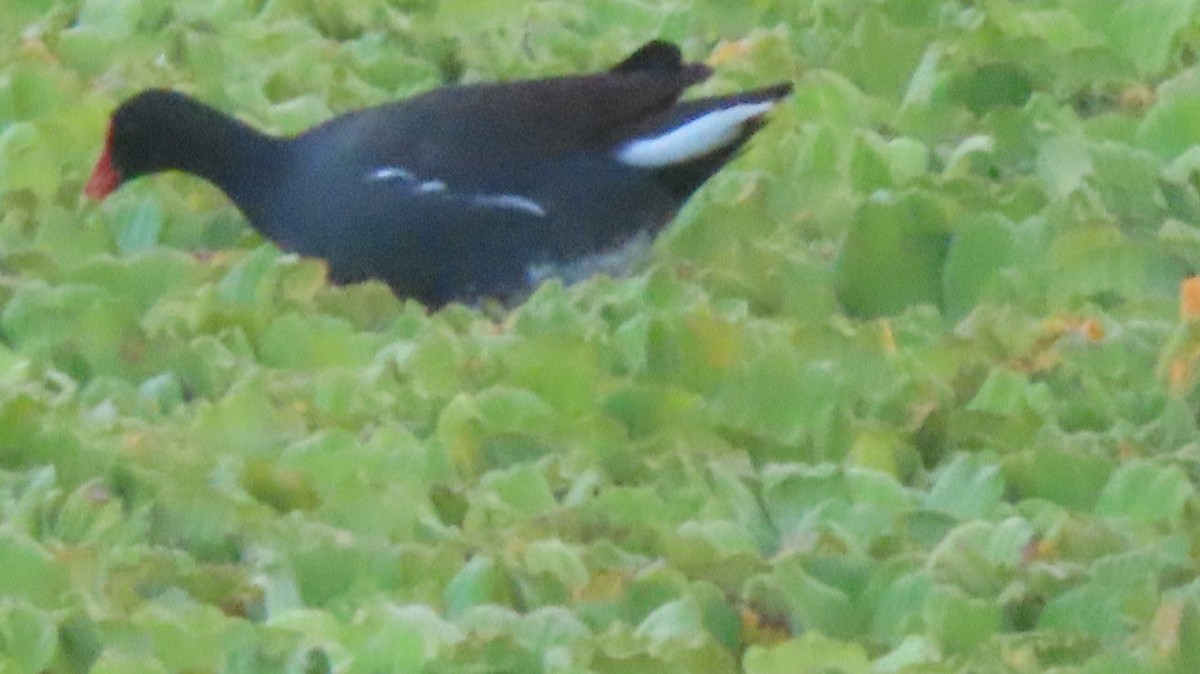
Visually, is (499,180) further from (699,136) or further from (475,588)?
(475,588)

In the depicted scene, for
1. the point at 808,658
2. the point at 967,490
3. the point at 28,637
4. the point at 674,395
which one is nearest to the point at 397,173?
the point at 674,395

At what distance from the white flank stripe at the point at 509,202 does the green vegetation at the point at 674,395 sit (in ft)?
0.66

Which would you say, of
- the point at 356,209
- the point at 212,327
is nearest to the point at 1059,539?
the point at 212,327

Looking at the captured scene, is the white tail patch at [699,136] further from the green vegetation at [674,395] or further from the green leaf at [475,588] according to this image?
the green leaf at [475,588]

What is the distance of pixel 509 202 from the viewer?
4.23 meters

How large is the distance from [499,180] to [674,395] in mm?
942

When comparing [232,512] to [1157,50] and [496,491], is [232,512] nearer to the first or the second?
[496,491]

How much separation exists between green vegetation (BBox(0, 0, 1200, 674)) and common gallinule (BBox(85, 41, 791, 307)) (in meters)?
0.10

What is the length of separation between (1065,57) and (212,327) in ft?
5.23

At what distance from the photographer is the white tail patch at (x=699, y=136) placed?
4.20 m

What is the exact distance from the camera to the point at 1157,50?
478 centimetres

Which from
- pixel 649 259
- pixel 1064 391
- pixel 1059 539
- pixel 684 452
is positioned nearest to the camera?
pixel 1059 539

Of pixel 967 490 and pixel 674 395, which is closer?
pixel 967 490

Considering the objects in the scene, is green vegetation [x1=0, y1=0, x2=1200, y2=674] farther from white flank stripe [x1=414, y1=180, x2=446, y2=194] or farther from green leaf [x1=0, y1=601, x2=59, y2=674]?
white flank stripe [x1=414, y1=180, x2=446, y2=194]
